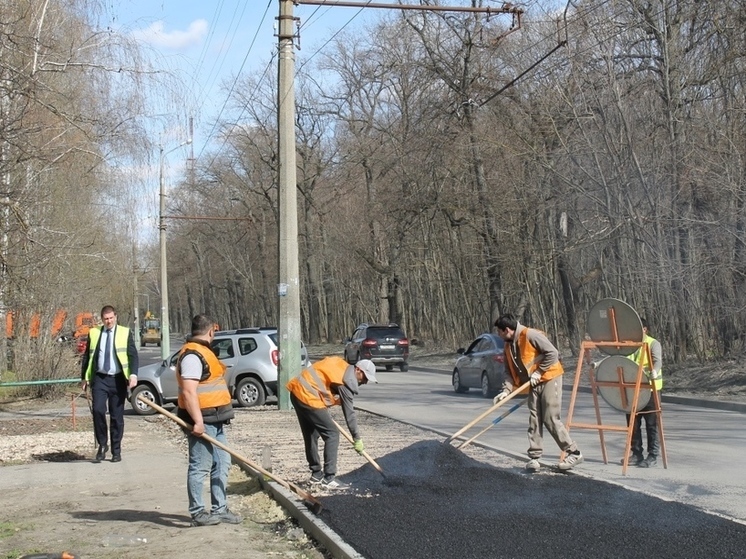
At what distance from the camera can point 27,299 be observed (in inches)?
881

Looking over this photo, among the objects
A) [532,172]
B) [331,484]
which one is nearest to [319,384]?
[331,484]

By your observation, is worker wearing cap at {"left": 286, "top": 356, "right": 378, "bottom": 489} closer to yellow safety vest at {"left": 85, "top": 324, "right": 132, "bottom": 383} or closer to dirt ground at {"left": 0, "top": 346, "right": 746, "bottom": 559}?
dirt ground at {"left": 0, "top": 346, "right": 746, "bottom": 559}

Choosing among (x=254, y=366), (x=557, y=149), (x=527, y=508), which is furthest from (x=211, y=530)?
(x=557, y=149)

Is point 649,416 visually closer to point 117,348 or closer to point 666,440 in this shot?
point 666,440

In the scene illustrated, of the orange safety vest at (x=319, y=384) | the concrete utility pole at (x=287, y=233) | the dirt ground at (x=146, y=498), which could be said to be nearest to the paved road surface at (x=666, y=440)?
the dirt ground at (x=146, y=498)

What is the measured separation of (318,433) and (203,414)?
1593 mm

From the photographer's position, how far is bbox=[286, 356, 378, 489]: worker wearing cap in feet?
29.3

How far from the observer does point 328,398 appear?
9.03m

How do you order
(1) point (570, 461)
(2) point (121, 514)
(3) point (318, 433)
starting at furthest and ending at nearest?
(1) point (570, 461) → (3) point (318, 433) → (2) point (121, 514)

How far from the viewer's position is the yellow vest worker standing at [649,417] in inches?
413

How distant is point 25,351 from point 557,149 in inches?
598

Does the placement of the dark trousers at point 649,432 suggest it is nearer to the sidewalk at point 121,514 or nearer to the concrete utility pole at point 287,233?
the sidewalk at point 121,514

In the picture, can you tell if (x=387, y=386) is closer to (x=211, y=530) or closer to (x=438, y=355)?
(x=438, y=355)

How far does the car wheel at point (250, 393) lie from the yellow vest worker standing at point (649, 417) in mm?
10790
